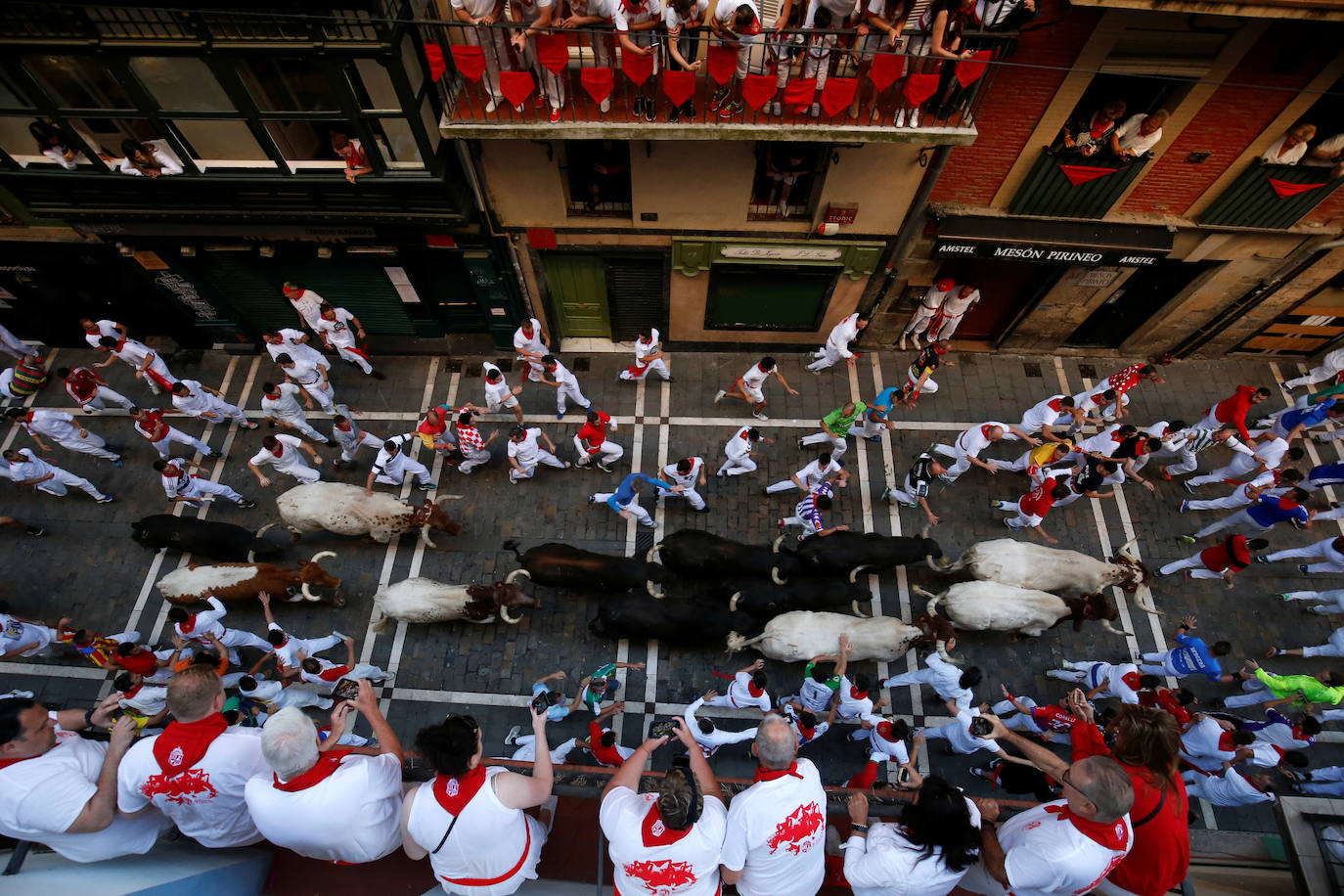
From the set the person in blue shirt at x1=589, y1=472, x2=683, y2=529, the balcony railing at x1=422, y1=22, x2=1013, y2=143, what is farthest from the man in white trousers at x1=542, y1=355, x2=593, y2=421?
the balcony railing at x1=422, y1=22, x2=1013, y2=143

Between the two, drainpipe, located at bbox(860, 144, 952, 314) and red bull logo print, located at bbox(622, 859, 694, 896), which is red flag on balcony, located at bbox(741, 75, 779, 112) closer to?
drainpipe, located at bbox(860, 144, 952, 314)

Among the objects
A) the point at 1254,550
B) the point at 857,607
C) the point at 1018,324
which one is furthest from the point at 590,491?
the point at 1254,550

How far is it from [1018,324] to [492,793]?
14.3 m

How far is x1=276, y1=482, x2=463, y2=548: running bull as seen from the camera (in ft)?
36.4

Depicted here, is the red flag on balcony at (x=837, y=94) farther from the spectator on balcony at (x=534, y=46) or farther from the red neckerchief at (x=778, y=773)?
the red neckerchief at (x=778, y=773)

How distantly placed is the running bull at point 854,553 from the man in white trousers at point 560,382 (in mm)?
5467

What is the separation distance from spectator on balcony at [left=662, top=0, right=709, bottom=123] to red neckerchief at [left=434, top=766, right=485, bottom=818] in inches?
353

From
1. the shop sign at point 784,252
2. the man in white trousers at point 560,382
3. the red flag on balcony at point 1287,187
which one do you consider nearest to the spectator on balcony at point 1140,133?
the red flag on balcony at point 1287,187

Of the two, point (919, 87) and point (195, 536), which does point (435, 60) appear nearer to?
point (919, 87)

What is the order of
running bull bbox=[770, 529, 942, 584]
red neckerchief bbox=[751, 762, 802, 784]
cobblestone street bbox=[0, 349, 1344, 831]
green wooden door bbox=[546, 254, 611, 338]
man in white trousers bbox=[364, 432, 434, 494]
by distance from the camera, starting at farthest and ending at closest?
green wooden door bbox=[546, 254, 611, 338] < man in white trousers bbox=[364, 432, 434, 494] < cobblestone street bbox=[0, 349, 1344, 831] < running bull bbox=[770, 529, 942, 584] < red neckerchief bbox=[751, 762, 802, 784]

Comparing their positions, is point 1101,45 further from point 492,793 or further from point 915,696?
point 492,793

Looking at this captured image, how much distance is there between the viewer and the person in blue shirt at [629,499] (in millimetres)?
11578

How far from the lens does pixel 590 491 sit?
1297cm

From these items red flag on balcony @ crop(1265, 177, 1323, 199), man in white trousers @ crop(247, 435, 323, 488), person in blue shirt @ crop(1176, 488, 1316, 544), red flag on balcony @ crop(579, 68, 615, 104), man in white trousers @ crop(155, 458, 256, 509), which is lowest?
man in white trousers @ crop(155, 458, 256, 509)
